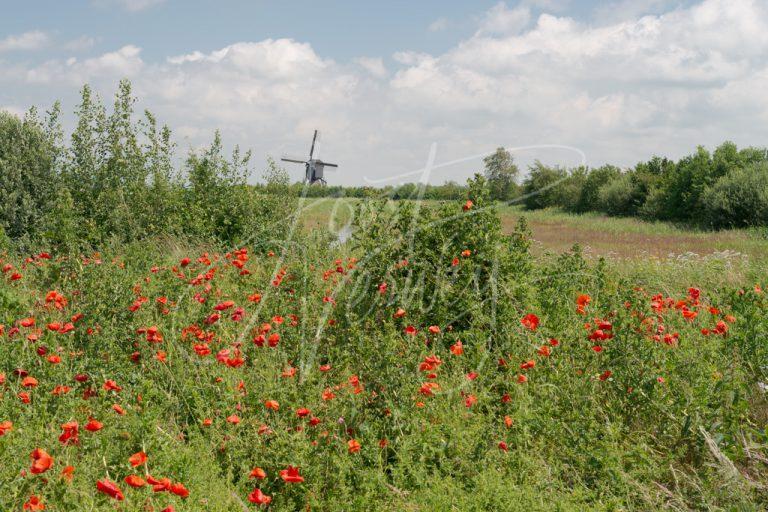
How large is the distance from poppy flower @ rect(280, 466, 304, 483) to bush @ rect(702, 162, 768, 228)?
2561 cm

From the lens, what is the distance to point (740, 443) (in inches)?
165

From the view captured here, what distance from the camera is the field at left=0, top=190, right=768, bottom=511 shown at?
11.8ft

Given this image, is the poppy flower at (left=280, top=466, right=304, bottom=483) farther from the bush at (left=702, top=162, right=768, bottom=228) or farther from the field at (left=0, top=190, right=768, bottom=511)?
the bush at (left=702, top=162, right=768, bottom=228)

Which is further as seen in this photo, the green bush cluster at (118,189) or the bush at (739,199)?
the bush at (739,199)

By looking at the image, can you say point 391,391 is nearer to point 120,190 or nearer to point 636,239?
point 120,190

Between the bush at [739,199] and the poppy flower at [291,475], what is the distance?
2561 centimetres

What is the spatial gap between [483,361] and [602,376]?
91 cm

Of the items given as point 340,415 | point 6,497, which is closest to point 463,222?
point 340,415

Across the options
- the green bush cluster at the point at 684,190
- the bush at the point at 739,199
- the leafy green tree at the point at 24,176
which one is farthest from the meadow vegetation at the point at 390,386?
the bush at the point at 739,199

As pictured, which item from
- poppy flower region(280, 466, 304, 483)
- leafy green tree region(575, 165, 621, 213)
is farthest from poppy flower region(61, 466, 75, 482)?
leafy green tree region(575, 165, 621, 213)

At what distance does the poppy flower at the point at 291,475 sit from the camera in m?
3.21

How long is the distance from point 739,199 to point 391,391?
83.8ft

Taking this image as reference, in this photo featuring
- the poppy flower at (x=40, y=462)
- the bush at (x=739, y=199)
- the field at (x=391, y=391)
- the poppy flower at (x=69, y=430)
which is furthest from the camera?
the bush at (x=739, y=199)

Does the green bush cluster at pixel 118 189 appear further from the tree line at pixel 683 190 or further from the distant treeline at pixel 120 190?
the tree line at pixel 683 190
